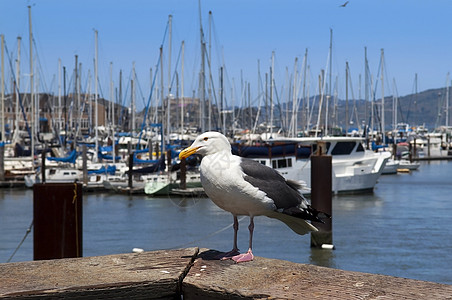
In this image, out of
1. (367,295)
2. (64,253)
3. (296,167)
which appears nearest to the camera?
(367,295)

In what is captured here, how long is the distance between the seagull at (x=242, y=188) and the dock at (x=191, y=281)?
1.68ft

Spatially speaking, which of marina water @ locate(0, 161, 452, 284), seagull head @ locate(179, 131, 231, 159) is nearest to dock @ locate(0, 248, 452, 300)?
seagull head @ locate(179, 131, 231, 159)

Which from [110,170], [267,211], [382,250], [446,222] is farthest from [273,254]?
[110,170]

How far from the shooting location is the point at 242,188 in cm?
519

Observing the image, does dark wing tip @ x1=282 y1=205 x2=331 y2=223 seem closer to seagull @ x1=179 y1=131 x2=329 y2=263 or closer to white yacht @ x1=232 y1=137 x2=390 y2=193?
seagull @ x1=179 y1=131 x2=329 y2=263

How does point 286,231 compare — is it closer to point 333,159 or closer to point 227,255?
point 333,159

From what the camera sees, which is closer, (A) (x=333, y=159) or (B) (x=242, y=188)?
(B) (x=242, y=188)

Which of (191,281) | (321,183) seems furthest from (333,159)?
(191,281)

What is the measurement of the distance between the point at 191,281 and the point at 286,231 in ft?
63.6

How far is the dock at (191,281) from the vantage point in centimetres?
376

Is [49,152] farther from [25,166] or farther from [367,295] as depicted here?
[367,295]

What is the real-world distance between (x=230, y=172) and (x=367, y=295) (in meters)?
1.77

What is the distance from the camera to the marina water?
18.0m

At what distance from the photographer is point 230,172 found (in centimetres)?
516
